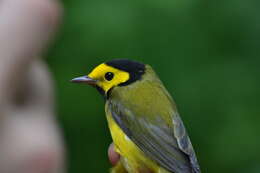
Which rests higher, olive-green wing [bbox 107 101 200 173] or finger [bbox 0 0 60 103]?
finger [bbox 0 0 60 103]

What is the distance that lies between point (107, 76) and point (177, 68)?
1.45 metres

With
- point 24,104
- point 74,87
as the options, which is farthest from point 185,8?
point 24,104

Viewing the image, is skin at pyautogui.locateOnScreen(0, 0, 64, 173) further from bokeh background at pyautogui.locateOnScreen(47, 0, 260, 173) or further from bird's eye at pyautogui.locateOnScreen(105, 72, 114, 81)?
bokeh background at pyautogui.locateOnScreen(47, 0, 260, 173)

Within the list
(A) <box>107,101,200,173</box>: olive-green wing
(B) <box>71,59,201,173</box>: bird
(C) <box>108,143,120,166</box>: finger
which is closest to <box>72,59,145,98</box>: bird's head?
(B) <box>71,59,201,173</box>: bird

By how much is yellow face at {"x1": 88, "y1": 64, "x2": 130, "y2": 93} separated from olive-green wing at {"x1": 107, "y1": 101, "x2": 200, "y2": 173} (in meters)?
0.16

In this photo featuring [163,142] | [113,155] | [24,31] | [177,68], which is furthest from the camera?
[177,68]

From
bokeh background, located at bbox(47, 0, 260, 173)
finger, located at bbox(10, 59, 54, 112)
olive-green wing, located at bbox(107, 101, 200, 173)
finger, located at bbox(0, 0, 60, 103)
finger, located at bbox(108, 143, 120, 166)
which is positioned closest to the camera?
finger, located at bbox(0, 0, 60, 103)

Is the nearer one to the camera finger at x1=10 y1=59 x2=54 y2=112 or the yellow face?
finger at x1=10 y1=59 x2=54 y2=112

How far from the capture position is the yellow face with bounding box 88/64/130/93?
7.29 ft

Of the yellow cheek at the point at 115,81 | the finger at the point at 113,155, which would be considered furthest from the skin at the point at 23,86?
the yellow cheek at the point at 115,81

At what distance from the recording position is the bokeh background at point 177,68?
11.9ft

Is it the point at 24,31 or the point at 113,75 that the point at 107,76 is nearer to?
the point at 113,75

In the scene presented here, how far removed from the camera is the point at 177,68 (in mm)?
3676

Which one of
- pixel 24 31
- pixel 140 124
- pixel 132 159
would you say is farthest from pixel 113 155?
pixel 24 31
